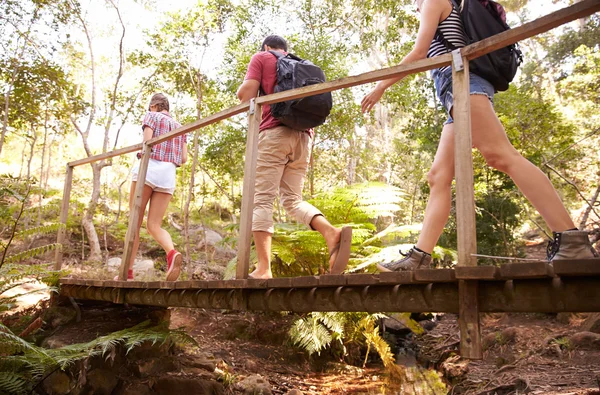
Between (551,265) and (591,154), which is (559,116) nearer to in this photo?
(591,154)

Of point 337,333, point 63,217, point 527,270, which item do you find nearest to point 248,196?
point 527,270

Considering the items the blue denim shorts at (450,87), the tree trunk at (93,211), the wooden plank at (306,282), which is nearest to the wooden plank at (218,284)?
the wooden plank at (306,282)

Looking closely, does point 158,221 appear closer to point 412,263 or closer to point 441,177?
point 412,263

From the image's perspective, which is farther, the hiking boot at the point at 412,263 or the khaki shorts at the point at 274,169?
the khaki shorts at the point at 274,169

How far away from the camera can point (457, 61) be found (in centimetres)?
227

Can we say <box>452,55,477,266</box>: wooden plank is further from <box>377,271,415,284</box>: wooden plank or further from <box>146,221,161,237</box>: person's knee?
<box>146,221,161,237</box>: person's knee

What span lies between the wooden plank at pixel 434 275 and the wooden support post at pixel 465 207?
0.21 ft

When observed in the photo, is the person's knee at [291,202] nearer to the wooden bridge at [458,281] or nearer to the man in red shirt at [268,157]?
the man in red shirt at [268,157]

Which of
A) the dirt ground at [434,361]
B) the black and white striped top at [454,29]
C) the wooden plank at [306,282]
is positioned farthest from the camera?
the dirt ground at [434,361]

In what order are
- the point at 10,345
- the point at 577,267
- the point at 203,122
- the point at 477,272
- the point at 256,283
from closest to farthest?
the point at 577,267
the point at 477,272
the point at 256,283
the point at 10,345
the point at 203,122

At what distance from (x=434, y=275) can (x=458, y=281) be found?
135 millimetres

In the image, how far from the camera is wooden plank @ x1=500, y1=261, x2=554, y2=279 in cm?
183

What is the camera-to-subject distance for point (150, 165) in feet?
14.6

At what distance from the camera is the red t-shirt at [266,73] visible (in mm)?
3309
